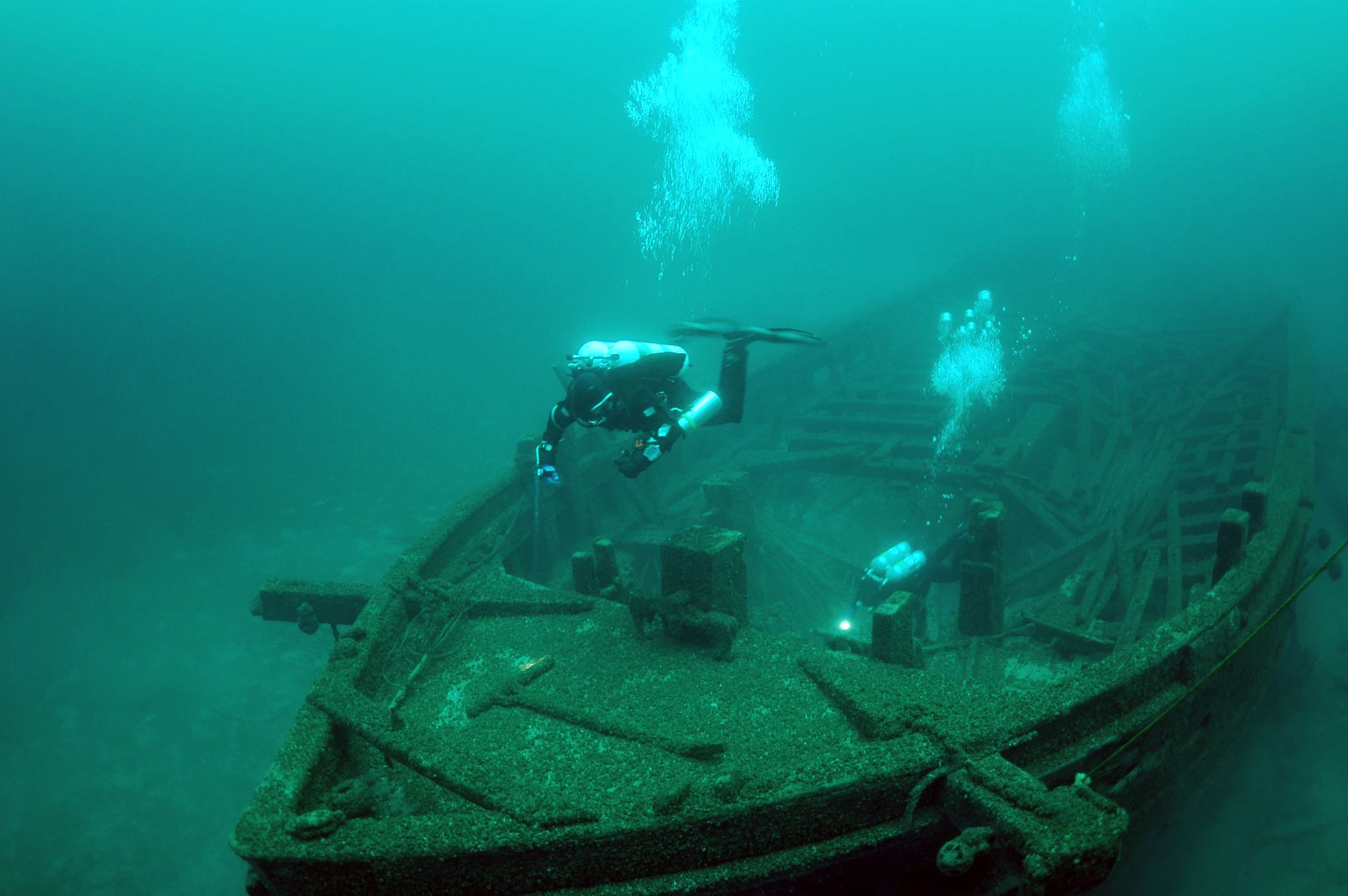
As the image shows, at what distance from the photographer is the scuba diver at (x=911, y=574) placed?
719 centimetres

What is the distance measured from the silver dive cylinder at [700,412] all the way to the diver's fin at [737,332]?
753mm

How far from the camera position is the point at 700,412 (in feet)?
18.4

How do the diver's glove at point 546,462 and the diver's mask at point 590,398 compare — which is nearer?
the diver's mask at point 590,398

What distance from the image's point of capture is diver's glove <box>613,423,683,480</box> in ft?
17.2

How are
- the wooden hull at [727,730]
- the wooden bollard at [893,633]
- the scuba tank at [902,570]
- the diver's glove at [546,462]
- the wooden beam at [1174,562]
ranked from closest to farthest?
the wooden hull at [727,730], the wooden bollard at [893,633], the diver's glove at [546,462], the wooden beam at [1174,562], the scuba tank at [902,570]

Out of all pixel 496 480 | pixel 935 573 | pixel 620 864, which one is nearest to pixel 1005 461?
pixel 935 573

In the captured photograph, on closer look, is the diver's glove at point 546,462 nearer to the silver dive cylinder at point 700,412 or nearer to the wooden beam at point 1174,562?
the silver dive cylinder at point 700,412

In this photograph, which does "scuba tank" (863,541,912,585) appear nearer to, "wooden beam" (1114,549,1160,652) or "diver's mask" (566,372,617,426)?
"wooden beam" (1114,549,1160,652)

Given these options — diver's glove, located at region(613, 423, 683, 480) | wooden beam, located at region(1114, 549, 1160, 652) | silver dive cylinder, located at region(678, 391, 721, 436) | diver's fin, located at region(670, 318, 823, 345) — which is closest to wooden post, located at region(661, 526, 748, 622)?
diver's glove, located at region(613, 423, 683, 480)

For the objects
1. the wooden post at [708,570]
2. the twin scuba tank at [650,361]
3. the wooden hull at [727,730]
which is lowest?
the wooden hull at [727,730]

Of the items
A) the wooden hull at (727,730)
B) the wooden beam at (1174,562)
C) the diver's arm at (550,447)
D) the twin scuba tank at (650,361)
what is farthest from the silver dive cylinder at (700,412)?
the wooden beam at (1174,562)

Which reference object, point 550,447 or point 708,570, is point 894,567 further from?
point 550,447

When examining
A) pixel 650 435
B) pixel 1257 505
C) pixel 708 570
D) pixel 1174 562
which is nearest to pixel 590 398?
pixel 650 435

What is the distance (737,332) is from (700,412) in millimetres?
1100
